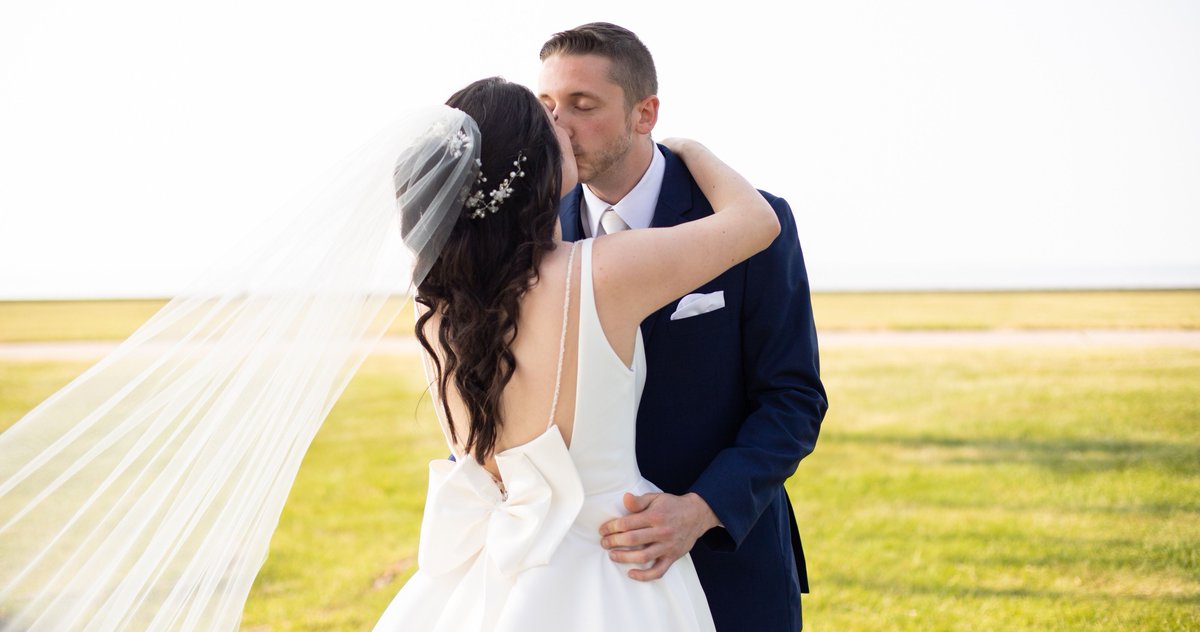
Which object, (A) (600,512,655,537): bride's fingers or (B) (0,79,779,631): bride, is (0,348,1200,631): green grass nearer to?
(A) (600,512,655,537): bride's fingers

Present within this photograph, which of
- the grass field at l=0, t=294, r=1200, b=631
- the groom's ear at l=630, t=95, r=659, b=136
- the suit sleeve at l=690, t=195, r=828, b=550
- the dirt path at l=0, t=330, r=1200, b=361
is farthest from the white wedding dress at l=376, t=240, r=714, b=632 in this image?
the dirt path at l=0, t=330, r=1200, b=361

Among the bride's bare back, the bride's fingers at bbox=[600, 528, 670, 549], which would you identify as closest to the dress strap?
the bride's bare back

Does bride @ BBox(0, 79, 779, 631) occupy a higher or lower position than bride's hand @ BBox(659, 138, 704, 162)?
lower

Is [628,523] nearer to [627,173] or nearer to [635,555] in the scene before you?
[635,555]

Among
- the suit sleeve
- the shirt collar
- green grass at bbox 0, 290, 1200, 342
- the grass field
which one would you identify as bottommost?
green grass at bbox 0, 290, 1200, 342

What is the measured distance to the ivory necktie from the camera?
286cm

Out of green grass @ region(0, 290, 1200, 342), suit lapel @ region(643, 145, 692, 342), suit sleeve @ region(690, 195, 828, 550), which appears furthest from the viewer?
green grass @ region(0, 290, 1200, 342)

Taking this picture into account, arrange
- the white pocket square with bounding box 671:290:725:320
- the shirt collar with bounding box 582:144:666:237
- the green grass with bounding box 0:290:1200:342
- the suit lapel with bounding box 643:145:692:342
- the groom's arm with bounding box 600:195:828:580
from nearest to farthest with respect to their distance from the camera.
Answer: the groom's arm with bounding box 600:195:828:580 < the white pocket square with bounding box 671:290:725:320 < the suit lapel with bounding box 643:145:692:342 < the shirt collar with bounding box 582:144:666:237 < the green grass with bounding box 0:290:1200:342

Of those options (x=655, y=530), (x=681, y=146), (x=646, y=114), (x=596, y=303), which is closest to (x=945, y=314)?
(x=646, y=114)

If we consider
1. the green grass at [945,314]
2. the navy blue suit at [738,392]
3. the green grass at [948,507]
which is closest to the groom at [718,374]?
the navy blue suit at [738,392]

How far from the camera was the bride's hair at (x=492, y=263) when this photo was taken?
213 cm

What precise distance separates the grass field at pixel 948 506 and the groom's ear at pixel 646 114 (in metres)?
1.03

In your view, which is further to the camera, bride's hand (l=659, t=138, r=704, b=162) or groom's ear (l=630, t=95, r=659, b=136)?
groom's ear (l=630, t=95, r=659, b=136)

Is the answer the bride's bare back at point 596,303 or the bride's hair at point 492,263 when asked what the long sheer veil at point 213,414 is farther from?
the bride's bare back at point 596,303
